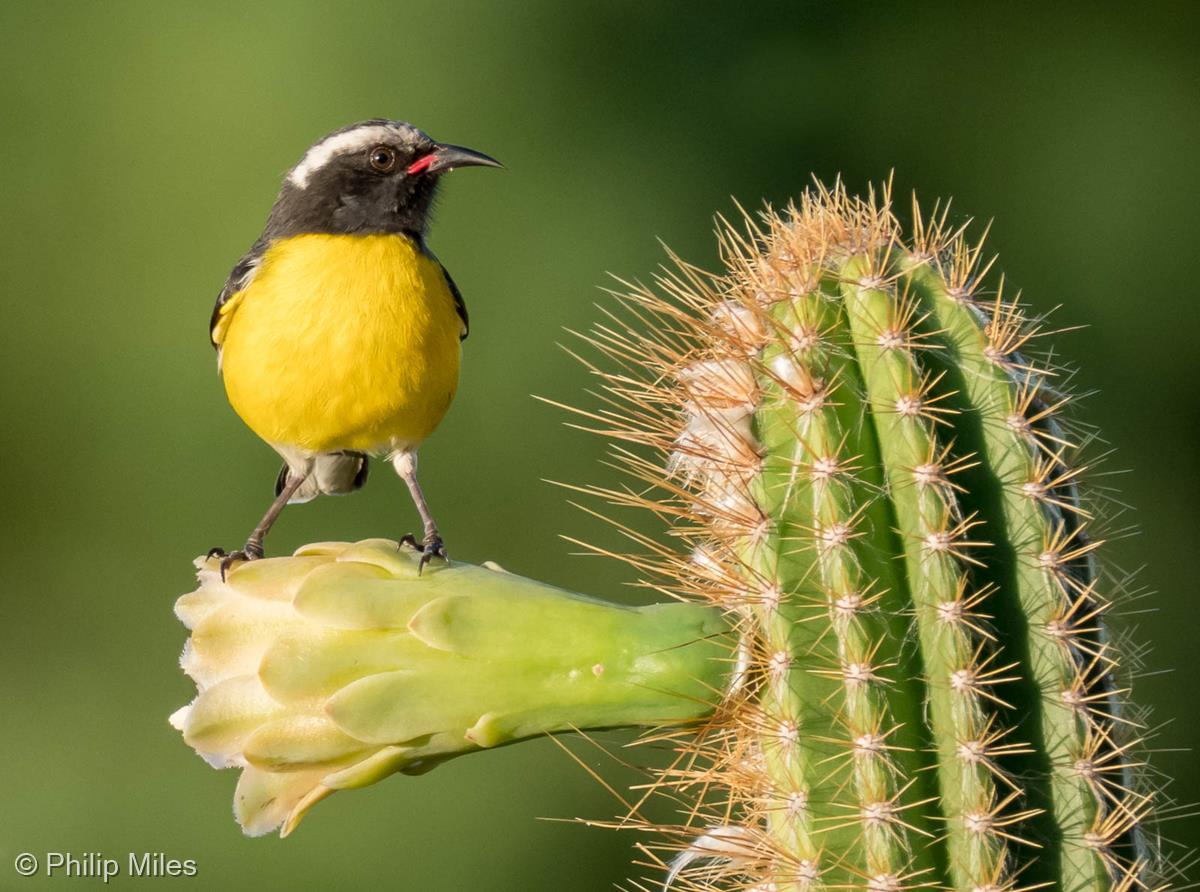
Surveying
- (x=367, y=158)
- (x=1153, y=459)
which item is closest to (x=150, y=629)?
(x=367, y=158)

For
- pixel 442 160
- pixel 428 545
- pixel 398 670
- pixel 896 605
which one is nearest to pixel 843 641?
pixel 896 605

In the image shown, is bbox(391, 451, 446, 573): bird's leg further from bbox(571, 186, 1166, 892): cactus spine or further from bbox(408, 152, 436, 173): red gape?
bbox(571, 186, 1166, 892): cactus spine

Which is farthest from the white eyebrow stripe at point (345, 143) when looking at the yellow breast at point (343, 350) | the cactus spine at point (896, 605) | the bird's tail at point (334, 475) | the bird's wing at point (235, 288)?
the cactus spine at point (896, 605)

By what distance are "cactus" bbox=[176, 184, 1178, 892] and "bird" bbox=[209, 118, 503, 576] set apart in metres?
0.87

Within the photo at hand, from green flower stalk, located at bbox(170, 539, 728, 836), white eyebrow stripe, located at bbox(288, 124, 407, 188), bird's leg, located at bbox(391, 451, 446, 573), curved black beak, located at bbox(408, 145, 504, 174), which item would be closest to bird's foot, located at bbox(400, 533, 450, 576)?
bird's leg, located at bbox(391, 451, 446, 573)

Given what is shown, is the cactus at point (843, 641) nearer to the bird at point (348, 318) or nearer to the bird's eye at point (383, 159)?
the bird at point (348, 318)

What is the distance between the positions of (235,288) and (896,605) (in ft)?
6.05

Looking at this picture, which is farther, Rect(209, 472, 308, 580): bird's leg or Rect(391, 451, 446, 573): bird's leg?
Rect(391, 451, 446, 573): bird's leg

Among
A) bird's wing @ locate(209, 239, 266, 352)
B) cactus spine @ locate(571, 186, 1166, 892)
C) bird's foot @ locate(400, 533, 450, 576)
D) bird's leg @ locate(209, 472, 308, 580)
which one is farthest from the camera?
bird's wing @ locate(209, 239, 266, 352)

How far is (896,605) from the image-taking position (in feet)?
5.71

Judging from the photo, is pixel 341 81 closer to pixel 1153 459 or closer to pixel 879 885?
pixel 1153 459

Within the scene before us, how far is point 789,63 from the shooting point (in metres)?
7.62

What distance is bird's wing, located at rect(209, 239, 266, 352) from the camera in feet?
10.3

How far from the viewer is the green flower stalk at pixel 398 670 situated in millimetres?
1729
